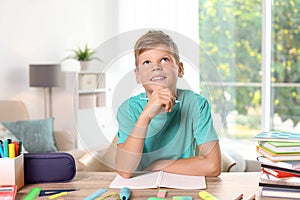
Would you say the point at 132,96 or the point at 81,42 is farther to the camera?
the point at 81,42

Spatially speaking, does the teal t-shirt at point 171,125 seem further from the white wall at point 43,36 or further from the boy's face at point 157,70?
the white wall at point 43,36

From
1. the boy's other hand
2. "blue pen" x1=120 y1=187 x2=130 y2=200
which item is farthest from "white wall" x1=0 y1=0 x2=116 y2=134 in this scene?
"blue pen" x1=120 y1=187 x2=130 y2=200

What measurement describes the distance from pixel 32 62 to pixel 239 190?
142 inches

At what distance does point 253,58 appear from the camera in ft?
18.0

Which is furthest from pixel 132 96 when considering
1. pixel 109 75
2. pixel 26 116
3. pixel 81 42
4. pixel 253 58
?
pixel 253 58

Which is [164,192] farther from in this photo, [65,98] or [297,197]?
[65,98]

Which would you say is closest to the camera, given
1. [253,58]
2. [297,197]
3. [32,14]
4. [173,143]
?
[297,197]

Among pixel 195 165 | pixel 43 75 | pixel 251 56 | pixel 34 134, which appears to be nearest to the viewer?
pixel 195 165

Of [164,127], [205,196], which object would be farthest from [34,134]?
[205,196]

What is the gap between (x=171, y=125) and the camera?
5.15 feet

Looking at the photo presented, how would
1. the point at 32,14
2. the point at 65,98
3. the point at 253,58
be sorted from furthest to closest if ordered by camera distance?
the point at 253,58 → the point at 65,98 → the point at 32,14

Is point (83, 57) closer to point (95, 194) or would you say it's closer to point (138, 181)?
point (138, 181)

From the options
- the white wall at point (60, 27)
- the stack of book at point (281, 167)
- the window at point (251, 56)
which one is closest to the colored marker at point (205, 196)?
the stack of book at point (281, 167)

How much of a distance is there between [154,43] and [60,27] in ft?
11.9
